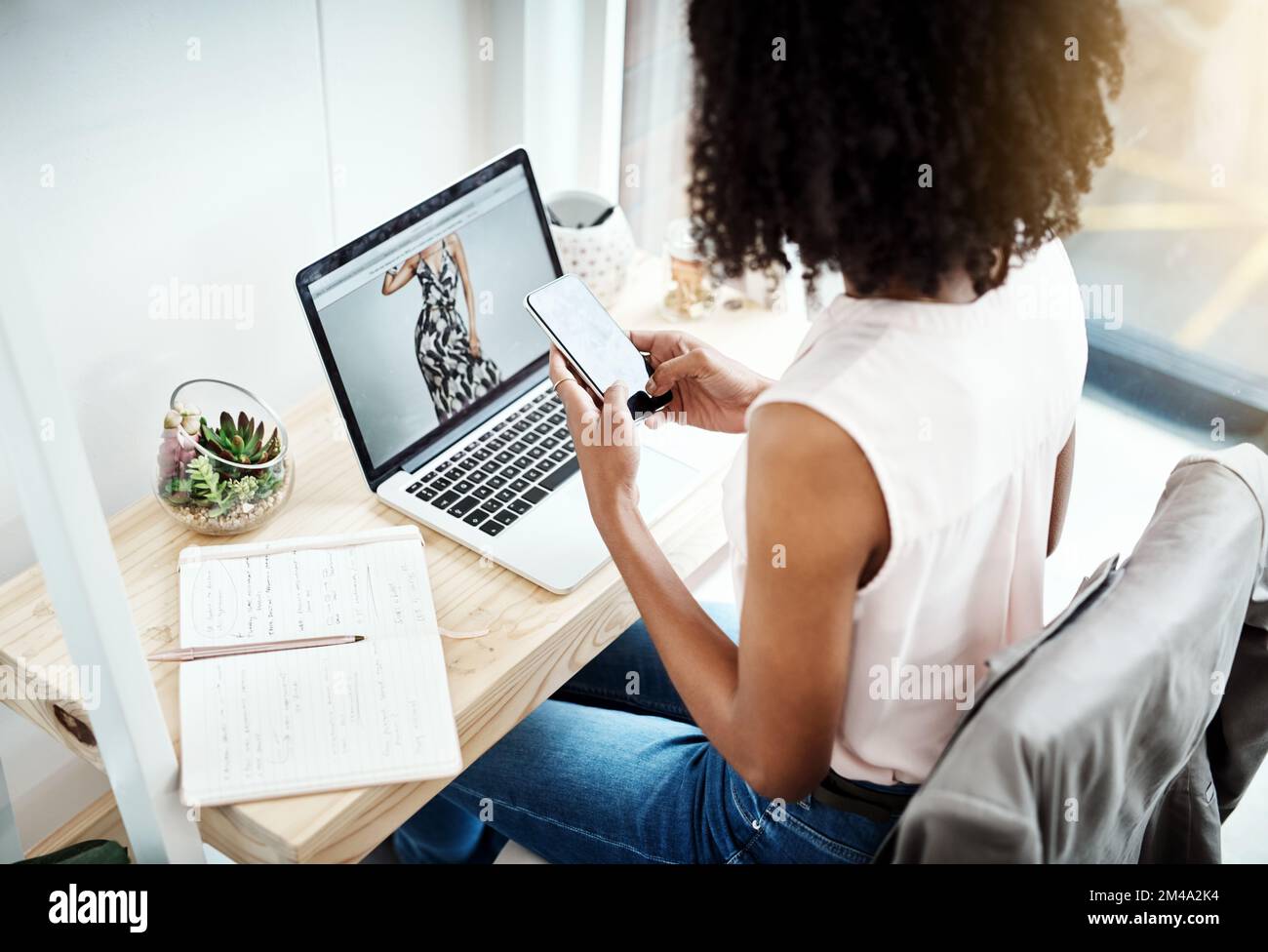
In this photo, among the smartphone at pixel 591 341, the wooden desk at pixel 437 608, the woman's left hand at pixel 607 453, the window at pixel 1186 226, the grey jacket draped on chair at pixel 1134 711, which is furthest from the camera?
the window at pixel 1186 226

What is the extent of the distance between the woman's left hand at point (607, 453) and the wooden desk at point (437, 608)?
111 millimetres

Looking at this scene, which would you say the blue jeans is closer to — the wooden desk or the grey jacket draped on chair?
the wooden desk

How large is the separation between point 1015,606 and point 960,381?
244mm

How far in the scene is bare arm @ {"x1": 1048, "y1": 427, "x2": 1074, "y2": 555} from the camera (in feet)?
3.21

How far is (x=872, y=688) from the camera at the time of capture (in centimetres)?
84

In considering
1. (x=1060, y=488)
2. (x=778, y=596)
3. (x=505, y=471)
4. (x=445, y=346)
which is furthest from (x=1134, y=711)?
(x=445, y=346)

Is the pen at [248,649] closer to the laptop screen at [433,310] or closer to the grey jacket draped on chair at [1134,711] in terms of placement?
the laptop screen at [433,310]

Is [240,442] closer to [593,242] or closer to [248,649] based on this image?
[248,649]

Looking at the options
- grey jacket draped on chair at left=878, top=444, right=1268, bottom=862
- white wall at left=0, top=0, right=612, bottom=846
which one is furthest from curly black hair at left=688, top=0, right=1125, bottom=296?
white wall at left=0, top=0, right=612, bottom=846

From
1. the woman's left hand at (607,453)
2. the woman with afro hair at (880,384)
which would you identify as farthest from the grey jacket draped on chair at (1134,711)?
the woman's left hand at (607,453)

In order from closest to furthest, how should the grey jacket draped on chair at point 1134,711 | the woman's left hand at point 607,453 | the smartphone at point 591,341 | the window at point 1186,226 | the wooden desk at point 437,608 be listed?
the grey jacket draped on chair at point 1134,711 → the wooden desk at point 437,608 → the woman's left hand at point 607,453 → the smartphone at point 591,341 → the window at point 1186,226

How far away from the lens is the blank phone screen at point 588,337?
110 cm
